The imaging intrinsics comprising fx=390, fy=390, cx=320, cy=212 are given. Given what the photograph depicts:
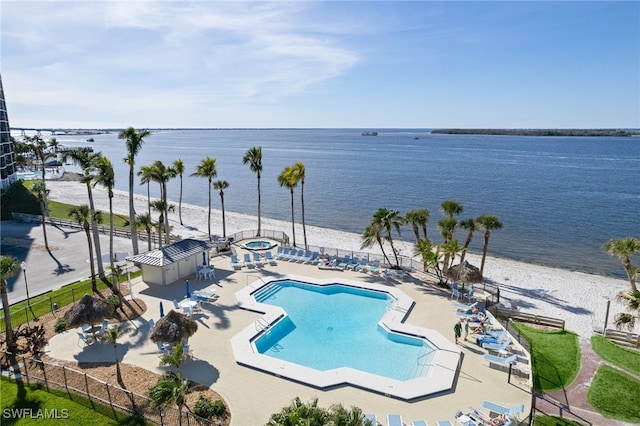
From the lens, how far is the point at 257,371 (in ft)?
49.0

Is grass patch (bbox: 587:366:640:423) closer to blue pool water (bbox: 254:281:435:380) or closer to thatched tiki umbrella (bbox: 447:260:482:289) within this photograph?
blue pool water (bbox: 254:281:435:380)

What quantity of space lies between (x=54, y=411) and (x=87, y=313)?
4.53 metres

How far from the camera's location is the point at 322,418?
27.2 ft

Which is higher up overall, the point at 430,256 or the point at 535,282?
the point at 430,256

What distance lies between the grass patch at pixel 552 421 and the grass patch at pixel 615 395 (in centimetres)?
176

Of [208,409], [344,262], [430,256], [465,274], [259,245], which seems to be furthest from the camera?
[259,245]

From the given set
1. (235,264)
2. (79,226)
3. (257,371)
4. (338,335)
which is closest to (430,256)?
(338,335)

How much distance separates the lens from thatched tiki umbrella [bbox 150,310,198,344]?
15250 millimetres

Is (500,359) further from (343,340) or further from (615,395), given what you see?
(343,340)

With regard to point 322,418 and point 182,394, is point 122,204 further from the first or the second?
Answer: point 322,418

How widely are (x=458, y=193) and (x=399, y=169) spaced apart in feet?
115

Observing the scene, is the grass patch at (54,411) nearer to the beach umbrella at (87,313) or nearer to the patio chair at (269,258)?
the beach umbrella at (87,313)

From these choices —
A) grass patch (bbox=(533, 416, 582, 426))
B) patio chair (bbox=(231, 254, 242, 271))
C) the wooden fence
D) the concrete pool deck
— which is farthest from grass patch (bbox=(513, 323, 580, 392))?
the wooden fence

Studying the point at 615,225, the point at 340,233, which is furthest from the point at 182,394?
the point at 615,225
